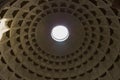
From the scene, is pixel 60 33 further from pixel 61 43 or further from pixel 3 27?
pixel 3 27

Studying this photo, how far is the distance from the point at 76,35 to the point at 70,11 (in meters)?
2.57

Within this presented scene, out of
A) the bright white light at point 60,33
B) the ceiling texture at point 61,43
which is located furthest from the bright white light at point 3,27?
the bright white light at point 60,33

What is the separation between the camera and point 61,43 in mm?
34156

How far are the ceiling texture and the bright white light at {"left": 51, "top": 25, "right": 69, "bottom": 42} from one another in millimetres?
502

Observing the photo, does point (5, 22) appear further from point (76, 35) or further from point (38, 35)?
point (76, 35)

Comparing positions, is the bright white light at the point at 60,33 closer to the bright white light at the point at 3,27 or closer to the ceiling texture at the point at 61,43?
the ceiling texture at the point at 61,43

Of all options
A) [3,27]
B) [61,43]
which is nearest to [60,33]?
[61,43]

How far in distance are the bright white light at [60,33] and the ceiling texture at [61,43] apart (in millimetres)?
502

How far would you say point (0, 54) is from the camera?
3164 centimetres

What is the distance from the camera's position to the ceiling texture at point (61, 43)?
99.2 feet

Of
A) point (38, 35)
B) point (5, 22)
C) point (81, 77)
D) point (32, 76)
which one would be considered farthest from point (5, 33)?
point (81, 77)

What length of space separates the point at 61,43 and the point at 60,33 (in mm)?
1540

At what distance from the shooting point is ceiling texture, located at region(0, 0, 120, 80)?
1190 inches

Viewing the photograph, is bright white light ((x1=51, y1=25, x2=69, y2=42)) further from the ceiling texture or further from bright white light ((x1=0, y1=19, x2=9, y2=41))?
bright white light ((x1=0, y1=19, x2=9, y2=41))
